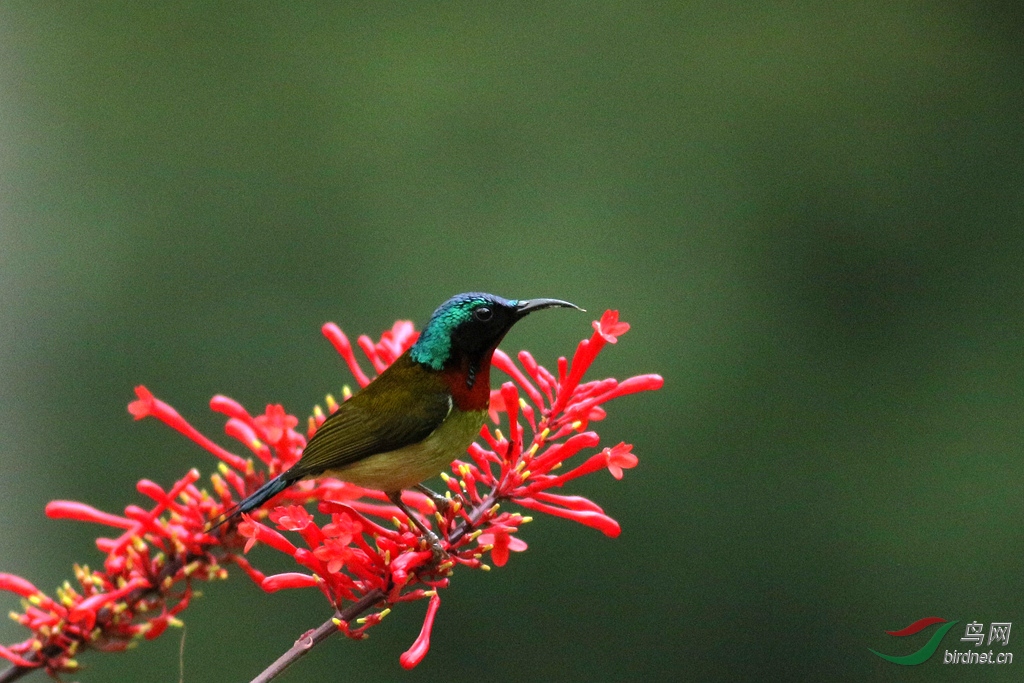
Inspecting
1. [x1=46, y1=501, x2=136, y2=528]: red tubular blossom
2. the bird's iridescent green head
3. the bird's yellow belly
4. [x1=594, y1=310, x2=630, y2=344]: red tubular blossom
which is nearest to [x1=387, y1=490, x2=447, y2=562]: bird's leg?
the bird's yellow belly

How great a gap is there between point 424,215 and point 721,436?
2.03m

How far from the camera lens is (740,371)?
19.5ft

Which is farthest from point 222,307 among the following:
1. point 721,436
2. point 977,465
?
point 977,465

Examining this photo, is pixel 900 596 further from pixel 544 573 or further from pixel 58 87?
pixel 58 87

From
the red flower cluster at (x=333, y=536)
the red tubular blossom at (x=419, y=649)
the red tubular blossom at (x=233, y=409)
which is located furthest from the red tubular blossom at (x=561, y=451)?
the red tubular blossom at (x=233, y=409)

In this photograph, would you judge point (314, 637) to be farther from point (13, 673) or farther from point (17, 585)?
point (17, 585)

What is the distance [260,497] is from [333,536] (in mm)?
222

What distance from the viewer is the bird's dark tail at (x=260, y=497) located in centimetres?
171

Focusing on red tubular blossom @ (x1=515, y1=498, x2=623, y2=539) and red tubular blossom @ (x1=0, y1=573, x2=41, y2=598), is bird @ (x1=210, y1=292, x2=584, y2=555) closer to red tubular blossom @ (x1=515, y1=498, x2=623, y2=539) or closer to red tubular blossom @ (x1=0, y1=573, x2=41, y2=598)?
red tubular blossom @ (x1=515, y1=498, x2=623, y2=539)

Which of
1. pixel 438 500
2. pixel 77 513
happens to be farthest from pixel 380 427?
pixel 77 513

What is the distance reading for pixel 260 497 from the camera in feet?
5.65

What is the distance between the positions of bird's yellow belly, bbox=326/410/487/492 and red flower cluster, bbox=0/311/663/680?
4 cm

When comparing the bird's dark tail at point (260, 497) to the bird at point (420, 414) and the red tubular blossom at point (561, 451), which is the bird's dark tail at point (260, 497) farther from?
the red tubular blossom at point (561, 451)

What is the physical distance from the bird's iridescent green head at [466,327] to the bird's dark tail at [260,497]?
0.31 meters
